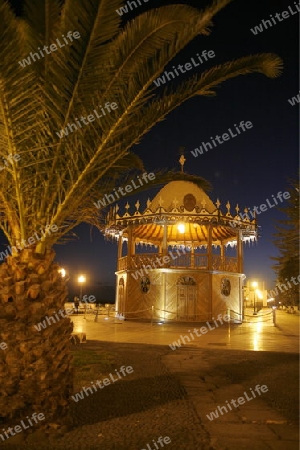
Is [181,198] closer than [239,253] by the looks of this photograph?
Yes

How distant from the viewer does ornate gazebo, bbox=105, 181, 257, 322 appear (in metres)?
22.6

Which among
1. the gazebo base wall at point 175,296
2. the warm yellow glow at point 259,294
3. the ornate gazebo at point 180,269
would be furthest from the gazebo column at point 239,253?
the warm yellow glow at point 259,294

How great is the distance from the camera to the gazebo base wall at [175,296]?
22.5 m

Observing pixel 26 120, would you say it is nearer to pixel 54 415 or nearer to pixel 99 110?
pixel 99 110

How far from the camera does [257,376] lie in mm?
8586

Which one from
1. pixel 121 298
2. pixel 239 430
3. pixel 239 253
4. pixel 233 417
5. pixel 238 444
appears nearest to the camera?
pixel 238 444

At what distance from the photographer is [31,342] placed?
194 inches

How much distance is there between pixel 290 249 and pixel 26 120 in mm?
20153

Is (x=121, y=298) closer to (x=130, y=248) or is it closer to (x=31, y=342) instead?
(x=130, y=248)

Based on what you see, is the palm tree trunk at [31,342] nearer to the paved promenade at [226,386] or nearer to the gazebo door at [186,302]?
the paved promenade at [226,386]

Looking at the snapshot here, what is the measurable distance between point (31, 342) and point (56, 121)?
117 inches

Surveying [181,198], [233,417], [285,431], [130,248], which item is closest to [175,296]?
[130,248]

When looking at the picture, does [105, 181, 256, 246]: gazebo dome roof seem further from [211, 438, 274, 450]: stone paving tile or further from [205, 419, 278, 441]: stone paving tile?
[211, 438, 274, 450]: stone paving tile

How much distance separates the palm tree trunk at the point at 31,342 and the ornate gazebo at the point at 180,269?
52.5 ft
